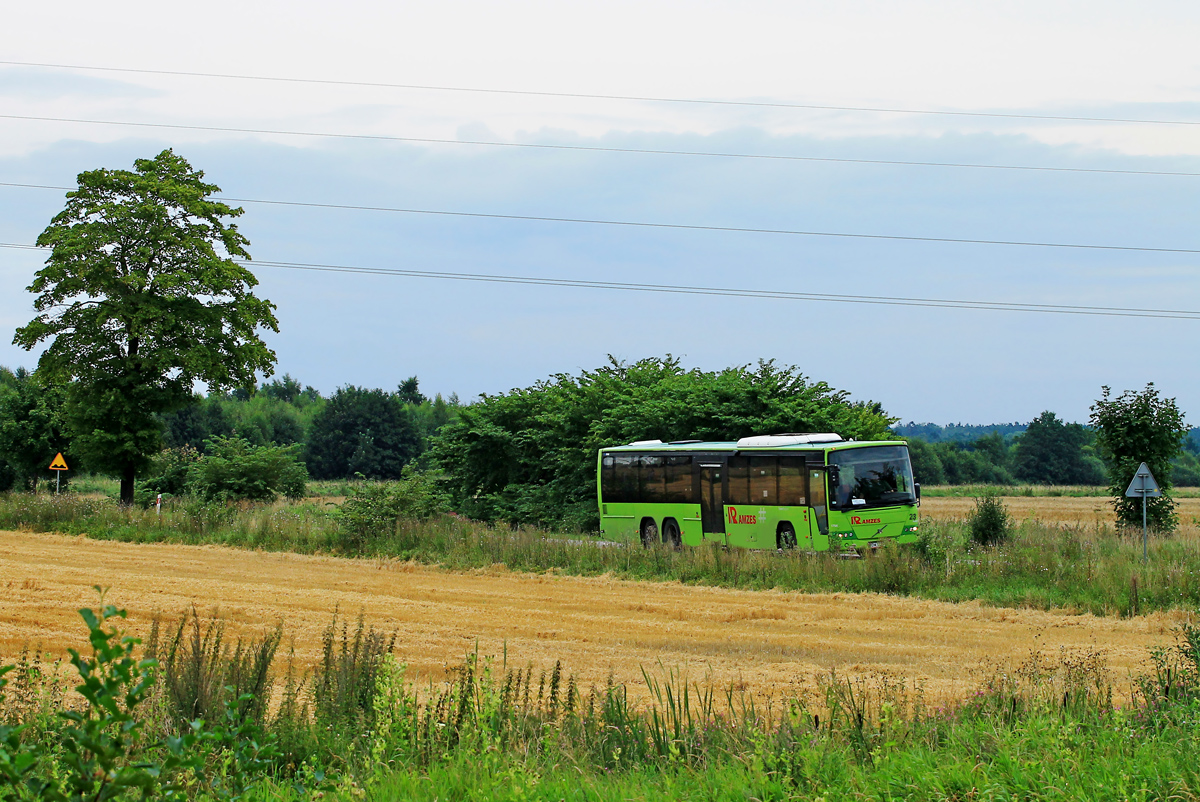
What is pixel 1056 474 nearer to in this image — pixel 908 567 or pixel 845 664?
pixel 908 567

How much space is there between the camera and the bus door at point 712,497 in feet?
85.0

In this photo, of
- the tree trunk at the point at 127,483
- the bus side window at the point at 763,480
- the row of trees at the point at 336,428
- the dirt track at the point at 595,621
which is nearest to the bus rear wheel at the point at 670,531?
the bus side window at the point at 763,480

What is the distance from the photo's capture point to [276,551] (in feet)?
87.0

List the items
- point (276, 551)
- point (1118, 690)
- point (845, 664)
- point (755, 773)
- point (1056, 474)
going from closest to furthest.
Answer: point (755, 773)
point (1118, 690)
point (845, 664)
point (276, 551)
point (1056, 474)

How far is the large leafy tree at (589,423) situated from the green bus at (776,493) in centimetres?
257

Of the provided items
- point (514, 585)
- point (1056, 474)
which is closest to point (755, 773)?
point (514, 585)

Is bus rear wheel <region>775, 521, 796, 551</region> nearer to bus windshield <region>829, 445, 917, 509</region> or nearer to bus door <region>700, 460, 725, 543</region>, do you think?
bus windshield <region>829, 445, 917, 509</region>

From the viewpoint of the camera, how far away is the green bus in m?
23.2

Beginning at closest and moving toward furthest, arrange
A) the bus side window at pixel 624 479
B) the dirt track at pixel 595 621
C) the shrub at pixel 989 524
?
the dirt track at pixel 595 621
the shrub at pixel 989 524
the bus side window at pixel 624 479

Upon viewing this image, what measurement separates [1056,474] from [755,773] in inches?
4417

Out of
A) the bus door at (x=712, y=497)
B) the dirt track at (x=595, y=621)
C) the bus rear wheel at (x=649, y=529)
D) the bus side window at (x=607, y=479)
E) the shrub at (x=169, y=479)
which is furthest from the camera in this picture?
the shrub at (x=169, y=479)

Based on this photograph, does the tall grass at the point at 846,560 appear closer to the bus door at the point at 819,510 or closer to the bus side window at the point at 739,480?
the bus door at the point at 819,510

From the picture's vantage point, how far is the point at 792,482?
23922 mm

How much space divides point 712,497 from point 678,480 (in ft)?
4.40
